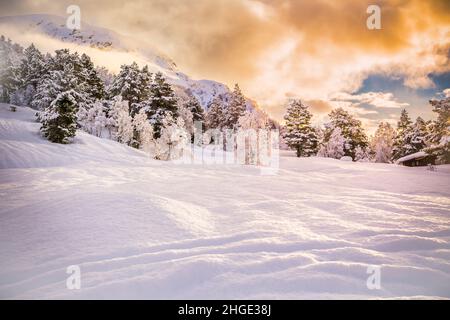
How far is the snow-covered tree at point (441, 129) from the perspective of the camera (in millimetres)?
17359

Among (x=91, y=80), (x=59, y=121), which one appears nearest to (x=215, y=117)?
(x=91, y=80)

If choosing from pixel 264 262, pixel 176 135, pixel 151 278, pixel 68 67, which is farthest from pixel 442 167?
pixel 68 67

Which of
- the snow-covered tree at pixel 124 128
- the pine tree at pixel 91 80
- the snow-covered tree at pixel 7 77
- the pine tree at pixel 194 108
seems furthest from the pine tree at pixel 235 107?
the snow-covered tree at pixel 7 77

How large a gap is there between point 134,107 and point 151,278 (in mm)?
Answer: 34935

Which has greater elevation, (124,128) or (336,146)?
(124,128)

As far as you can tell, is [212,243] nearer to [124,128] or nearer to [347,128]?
[124,128]

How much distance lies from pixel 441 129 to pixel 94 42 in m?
48.3

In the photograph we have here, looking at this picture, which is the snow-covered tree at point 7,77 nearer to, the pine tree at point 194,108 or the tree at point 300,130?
the pine tree at point 194,108

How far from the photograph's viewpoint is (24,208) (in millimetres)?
5449

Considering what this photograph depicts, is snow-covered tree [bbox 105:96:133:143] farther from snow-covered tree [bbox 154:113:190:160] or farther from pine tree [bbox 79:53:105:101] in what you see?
pine tree [bbox 79:53:105:101]

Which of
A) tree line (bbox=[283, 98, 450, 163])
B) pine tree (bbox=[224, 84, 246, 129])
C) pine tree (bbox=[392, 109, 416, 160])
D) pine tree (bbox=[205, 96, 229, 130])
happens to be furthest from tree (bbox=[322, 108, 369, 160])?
pine tree (bbox=[205, 96, 229, 130])

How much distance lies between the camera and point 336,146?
3762 centimetres

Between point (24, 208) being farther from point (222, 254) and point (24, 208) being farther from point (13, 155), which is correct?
point (13, 155)
